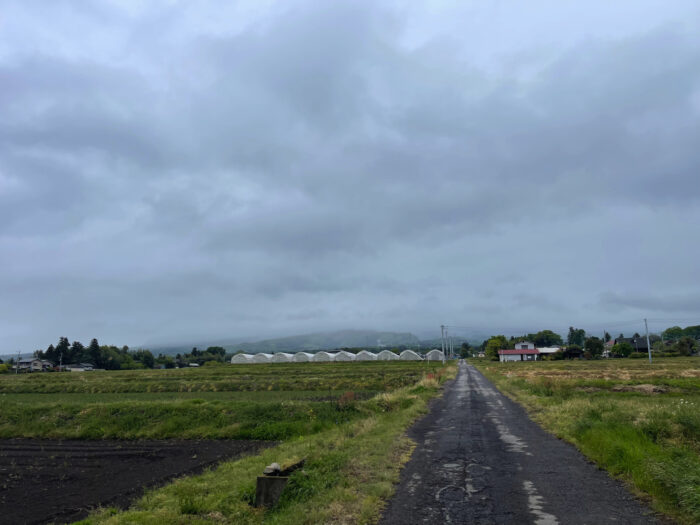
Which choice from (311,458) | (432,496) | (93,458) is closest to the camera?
(432,496)

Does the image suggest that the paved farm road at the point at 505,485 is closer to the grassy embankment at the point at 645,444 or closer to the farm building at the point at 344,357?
the grassy embankment at the point at 645,444

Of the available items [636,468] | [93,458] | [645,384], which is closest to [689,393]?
[645,384]

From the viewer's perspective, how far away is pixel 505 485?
35.5 ft

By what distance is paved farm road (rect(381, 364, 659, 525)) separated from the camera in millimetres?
8680

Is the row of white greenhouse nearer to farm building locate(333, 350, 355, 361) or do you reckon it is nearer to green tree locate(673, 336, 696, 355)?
farm building locate(333, 350, 355, 361)

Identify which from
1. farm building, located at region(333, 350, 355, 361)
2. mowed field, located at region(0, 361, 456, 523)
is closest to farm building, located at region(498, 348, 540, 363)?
farm building, located at region(333, 350, 355, 361)

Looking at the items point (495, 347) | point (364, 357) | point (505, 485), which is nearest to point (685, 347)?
point (495, 347)

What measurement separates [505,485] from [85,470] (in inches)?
635

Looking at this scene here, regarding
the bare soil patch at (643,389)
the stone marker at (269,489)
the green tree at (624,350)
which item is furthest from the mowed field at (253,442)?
the green tree at (624,350)

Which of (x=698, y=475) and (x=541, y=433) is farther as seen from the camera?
(x=541, y=433)

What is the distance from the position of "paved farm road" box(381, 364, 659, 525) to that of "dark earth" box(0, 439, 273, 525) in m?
8.34

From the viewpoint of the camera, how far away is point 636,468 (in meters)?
10.9

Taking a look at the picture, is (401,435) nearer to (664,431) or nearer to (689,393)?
(664,431)

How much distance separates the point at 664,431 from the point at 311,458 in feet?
37.1
